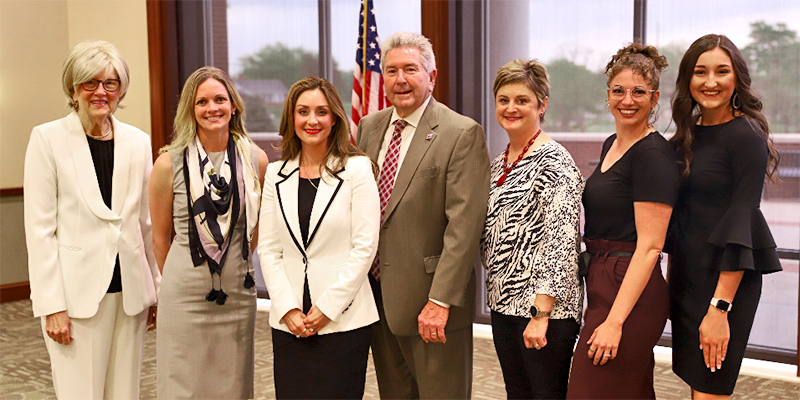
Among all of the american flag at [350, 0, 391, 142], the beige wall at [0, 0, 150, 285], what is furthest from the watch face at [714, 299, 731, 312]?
the beige wall at [0, 0, 150, 285]

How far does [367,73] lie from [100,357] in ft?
8.65

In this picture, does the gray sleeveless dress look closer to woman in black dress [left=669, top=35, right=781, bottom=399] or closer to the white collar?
the white collar

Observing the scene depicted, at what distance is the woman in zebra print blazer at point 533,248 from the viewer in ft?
7.65

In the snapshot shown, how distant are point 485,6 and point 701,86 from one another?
3.20 m

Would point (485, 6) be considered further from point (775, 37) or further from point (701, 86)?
point (701, 86)

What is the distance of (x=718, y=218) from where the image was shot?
88.3 inches

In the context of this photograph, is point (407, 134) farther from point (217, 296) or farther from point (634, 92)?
point (217, 296)

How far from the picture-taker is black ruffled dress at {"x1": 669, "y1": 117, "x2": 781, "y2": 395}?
2.17m

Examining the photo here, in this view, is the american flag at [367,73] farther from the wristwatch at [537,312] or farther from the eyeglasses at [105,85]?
the wristwatch at [537,312]

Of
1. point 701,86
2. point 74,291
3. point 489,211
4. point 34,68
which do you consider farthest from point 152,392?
point 34,68

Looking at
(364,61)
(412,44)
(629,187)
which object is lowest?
(629,187)

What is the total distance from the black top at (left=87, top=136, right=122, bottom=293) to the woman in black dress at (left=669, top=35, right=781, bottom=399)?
2065 millimetres

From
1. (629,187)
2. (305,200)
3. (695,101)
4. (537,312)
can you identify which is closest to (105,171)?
(305,200)

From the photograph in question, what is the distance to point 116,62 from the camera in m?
2.67
